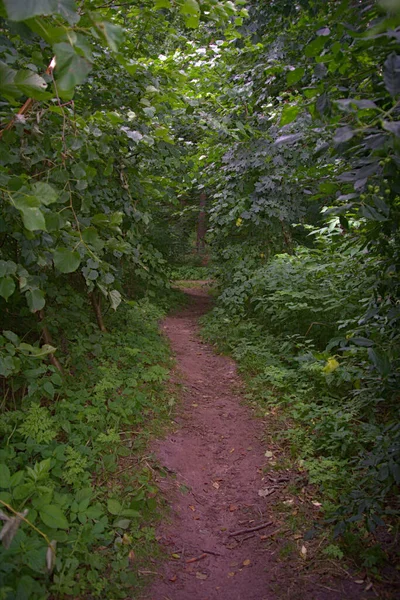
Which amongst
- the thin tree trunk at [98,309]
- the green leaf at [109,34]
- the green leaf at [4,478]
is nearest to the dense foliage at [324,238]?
the green leaf at [109,34]

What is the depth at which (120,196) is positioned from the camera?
4.05m

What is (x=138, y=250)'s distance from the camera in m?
4.24

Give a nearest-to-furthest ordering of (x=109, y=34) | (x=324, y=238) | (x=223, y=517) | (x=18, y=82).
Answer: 1. (x=109, y=34)
2. (x=18, y=82)
3. (x=223, y=517)
4. (x=324, y=238)

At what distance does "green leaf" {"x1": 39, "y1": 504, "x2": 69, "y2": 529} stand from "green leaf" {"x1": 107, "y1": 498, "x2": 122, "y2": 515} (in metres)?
0.57

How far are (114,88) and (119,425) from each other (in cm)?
301

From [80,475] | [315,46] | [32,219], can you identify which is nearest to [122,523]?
[80,475]

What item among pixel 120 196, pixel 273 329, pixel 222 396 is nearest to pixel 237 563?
pixel 222 396

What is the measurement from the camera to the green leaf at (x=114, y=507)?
120 inches

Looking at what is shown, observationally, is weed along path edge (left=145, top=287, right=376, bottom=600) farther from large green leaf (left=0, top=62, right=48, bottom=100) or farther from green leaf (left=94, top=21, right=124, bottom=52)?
green leaf (left=94, top=21, right=124, bottom=52)

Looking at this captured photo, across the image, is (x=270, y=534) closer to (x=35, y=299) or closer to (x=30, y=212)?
(x=35, y=299)

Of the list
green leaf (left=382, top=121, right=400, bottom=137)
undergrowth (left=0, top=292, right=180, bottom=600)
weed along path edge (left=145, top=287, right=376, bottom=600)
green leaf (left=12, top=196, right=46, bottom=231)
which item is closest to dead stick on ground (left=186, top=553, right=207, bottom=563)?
weed along path edge (left=145, top=287, right=376, bottom=600)

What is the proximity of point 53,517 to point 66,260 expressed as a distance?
5.39 ft

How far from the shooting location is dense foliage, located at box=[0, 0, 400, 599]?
169 cm

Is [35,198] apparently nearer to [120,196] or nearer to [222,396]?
[120,196]
